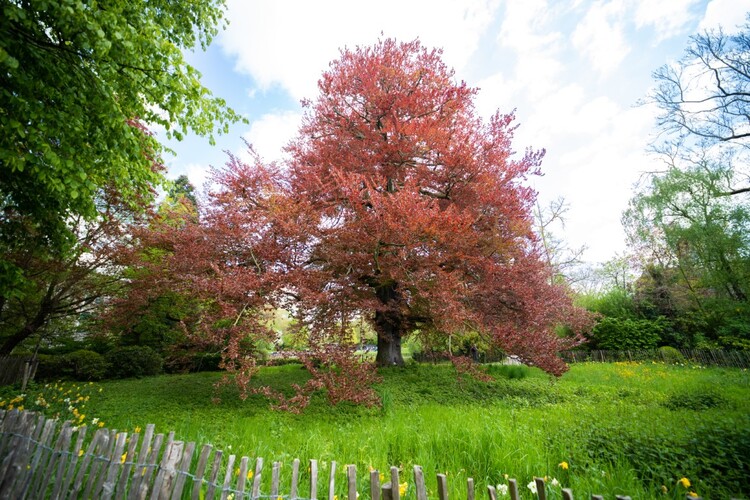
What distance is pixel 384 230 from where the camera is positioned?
6824 millimetres

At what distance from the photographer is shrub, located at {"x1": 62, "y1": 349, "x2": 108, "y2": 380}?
41.0 ft

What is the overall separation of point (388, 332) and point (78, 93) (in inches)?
388

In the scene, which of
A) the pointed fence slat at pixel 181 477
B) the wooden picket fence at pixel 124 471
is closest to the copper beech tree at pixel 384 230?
the wooden picket fence at pixel 124 471

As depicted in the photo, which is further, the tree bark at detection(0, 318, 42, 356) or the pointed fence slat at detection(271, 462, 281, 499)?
the tree bark at detection(0, 318, 42, 356)

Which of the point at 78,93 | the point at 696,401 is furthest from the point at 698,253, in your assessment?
the point at 78,93

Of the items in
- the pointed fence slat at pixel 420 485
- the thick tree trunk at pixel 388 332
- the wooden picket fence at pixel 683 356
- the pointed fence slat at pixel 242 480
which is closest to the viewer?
the pointed fence slat at pixel 420 485

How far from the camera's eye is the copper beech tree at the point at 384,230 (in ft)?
22.5

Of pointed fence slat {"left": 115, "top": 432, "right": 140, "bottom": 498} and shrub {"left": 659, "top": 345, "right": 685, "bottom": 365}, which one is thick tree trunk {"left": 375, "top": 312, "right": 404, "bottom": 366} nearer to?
pointed fence slat {"left": 115, "top": 432, "right": 140, "bottom": 498}

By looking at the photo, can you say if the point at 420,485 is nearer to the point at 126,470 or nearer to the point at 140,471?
the point at 140,471

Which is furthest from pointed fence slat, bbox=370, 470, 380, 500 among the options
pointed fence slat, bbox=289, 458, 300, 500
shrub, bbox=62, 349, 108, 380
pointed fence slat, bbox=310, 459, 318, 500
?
shrub, bbox=62, 349, 108, 380

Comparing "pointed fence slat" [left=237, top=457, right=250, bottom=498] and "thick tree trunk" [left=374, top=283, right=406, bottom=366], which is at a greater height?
"thick tree trunk" [left=374, top=283, right=406, bottom=366]

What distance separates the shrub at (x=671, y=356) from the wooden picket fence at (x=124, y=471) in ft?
63.2

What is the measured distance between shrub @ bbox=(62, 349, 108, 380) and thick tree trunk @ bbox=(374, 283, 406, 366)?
10.8m

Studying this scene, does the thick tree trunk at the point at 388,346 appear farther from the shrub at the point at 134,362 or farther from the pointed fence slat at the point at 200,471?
the shrub at the point at 134,362
